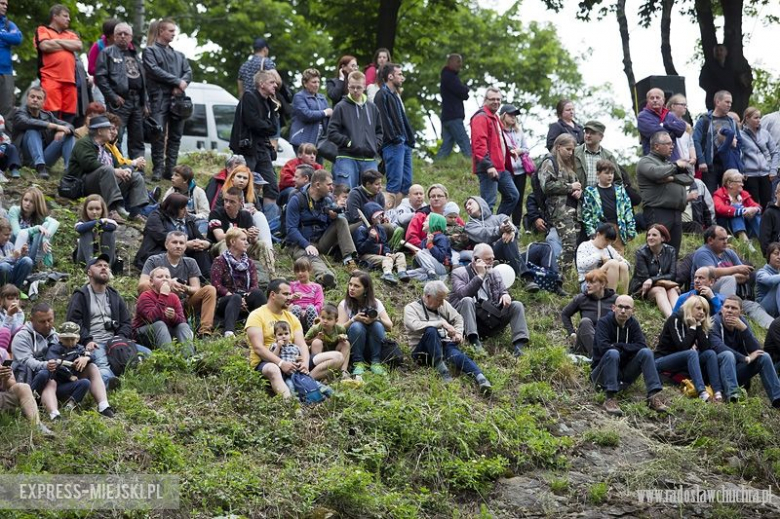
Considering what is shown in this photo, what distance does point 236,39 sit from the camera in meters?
33.9

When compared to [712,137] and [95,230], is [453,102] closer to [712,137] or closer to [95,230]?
[712,137]

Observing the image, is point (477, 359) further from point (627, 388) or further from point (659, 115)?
point (659, 115)

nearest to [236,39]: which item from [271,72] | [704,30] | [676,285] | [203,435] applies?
[704,30]

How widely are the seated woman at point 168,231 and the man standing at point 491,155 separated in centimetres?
465

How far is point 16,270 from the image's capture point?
46.1ft

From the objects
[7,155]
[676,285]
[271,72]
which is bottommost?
[676,285]

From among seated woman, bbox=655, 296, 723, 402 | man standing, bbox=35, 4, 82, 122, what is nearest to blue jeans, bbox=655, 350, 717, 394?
seated woman, bbox=655, 296, 723, 402

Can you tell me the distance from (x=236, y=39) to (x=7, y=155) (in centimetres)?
1760

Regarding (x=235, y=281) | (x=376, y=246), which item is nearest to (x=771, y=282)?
(x=376, y=246)

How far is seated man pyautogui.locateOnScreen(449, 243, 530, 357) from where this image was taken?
14758 millimetres

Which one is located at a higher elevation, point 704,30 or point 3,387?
point 704,30

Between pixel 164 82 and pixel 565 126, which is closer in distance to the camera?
pixel 164 82

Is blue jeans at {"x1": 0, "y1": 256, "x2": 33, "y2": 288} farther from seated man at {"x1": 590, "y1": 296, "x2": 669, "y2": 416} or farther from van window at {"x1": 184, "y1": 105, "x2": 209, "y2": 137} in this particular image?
van window at {"x1": 184, "y1": 105, "x2": 209, "y2": 137}

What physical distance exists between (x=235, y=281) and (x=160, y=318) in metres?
1.18
